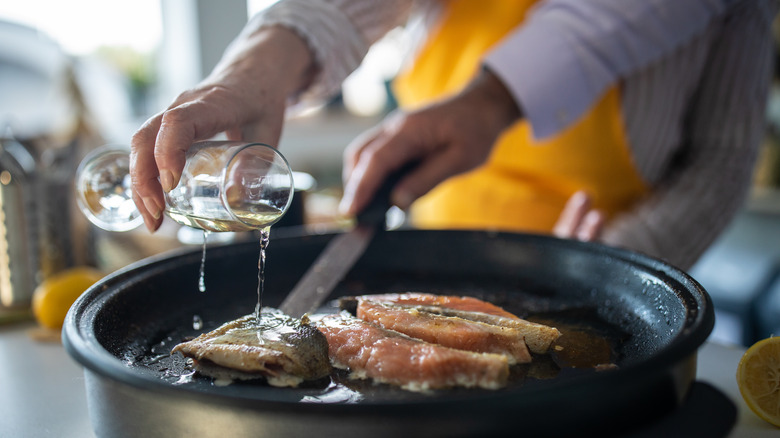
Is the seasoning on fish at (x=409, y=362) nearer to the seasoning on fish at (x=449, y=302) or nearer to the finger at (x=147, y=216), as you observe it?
the seasoning on fish at (x=449, y=302)

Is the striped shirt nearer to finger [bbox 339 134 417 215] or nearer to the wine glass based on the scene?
finger [bbox 339 134 417 215]

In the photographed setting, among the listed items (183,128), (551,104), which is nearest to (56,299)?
(183,128)

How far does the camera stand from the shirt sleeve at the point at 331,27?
131cm

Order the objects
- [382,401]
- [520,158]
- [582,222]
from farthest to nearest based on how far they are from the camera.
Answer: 1. [520,158]
2. [582,222]
3. [382,401]

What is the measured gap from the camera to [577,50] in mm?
1439

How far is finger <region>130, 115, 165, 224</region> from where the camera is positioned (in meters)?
0.85

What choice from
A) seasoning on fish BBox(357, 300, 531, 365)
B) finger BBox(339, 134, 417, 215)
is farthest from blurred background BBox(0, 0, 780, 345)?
seasoning on fish BBox(357, 300, 531, 365)

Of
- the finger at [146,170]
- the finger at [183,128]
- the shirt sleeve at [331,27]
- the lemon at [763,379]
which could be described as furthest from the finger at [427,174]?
the lemon at [763,379]

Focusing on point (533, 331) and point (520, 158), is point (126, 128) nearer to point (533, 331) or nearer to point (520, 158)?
point (520, 158)

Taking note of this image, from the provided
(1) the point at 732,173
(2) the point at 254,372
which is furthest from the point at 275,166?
(1) the point at 732,173

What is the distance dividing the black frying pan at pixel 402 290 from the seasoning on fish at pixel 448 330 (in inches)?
2.4

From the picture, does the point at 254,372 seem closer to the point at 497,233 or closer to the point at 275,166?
the point at 275,166

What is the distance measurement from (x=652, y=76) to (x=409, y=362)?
117 cm

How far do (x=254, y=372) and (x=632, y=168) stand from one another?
1.35m
